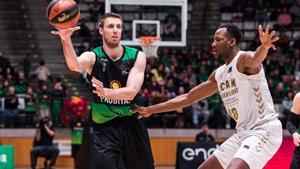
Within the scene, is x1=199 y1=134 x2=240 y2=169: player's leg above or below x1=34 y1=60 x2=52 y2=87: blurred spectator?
above

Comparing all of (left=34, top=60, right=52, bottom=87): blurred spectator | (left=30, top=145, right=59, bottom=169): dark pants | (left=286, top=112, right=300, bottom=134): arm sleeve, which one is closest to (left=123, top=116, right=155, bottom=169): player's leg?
(left=286, top=112, right=300, bottom=134): arm sleeve

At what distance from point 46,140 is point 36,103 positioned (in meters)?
2.10

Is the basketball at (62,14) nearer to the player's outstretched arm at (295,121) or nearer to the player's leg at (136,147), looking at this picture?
the player's leg at (136,147)

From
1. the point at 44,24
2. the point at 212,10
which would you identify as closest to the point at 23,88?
the point at 44,24

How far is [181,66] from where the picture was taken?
64.7 ft

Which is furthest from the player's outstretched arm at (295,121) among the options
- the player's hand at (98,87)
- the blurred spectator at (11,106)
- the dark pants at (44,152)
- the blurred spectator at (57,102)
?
the blurred spectator at (11,106)

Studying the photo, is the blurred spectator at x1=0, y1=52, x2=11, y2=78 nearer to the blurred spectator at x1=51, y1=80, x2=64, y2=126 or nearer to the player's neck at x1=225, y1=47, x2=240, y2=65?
the blurred spectator at x1=51, y1=80, x2=64, y2=126

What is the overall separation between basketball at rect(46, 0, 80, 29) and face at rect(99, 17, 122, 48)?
341 mm

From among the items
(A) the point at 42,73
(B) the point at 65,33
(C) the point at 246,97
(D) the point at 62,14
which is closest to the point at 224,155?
(C) the point at 246,97

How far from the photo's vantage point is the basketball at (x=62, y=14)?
6.28 m

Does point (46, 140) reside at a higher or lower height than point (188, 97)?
lower

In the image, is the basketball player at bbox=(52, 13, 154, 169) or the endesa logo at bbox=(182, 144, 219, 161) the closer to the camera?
the basketball player at bbox=(52, 13, 154, 169)

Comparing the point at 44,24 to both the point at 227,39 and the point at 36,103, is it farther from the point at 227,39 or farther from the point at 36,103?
the point at 227,39

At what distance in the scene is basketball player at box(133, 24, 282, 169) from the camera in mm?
5996
